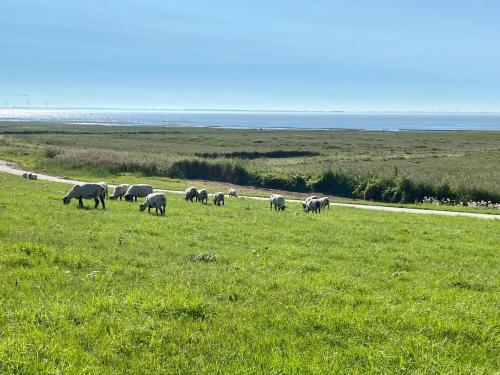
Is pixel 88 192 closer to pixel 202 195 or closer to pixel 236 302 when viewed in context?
pixel 202 195

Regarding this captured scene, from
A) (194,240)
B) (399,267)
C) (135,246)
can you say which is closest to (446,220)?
(399,267)

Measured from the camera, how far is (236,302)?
9984 millimetres

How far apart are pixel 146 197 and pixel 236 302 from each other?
18.3 meters

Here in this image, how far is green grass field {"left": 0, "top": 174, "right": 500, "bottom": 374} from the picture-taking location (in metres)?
7.30

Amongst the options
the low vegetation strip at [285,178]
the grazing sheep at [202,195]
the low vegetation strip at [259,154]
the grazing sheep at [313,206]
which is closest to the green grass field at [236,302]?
the grazing sheep at [313,206]

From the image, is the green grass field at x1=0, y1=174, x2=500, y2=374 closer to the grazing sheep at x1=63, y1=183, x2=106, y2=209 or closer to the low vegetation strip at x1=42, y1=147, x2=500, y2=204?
the grazing sheep at x1=63, y1=183, x2=106, y2=209

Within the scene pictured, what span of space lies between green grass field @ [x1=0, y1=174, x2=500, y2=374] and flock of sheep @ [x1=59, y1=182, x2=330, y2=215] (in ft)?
20.3

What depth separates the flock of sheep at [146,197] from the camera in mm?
24500

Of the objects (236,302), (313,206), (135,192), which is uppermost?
(236,302)

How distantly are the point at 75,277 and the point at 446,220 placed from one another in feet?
73.6

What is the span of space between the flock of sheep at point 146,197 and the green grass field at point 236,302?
20.3 feet

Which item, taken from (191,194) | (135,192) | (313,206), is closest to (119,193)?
(135,192)

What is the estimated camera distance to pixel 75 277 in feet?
35.7

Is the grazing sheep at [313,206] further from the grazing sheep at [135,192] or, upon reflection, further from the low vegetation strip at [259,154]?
the low vegetation strip at [259,154]
